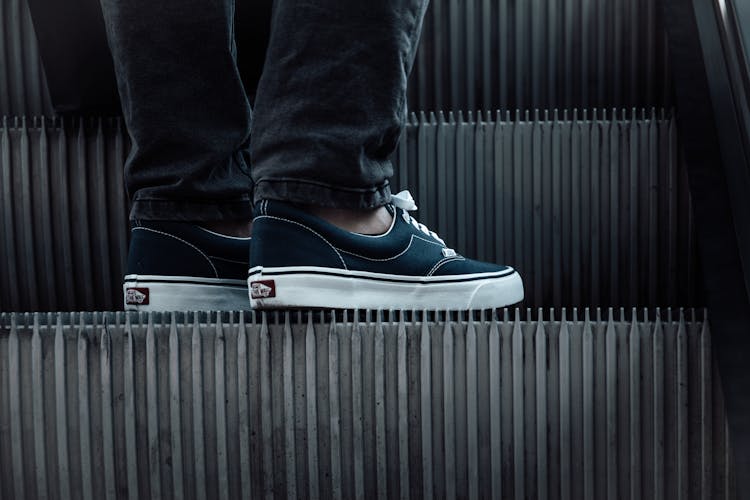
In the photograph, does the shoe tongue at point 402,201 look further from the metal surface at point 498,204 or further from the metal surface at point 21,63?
the metal surface at point 21,63

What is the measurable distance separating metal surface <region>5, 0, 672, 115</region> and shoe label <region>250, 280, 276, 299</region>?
498mm

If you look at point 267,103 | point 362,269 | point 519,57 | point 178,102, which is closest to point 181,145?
point 178,102

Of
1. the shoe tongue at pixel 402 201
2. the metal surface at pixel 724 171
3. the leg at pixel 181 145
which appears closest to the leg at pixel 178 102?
the leg at pixel 181 145

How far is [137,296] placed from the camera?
0.98 metres

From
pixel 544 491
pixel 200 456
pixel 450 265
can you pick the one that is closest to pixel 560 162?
pixel 450 265

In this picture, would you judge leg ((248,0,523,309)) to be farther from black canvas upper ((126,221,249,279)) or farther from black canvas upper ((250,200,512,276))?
black canvas upper ((126,221,249,279))

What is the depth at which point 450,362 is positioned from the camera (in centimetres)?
81

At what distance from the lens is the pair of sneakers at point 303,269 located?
0.89 m

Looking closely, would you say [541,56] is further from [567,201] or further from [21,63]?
[21,63]

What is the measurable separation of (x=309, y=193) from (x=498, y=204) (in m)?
0.36

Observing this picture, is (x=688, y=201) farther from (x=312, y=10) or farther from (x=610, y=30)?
(x=312, y=10)

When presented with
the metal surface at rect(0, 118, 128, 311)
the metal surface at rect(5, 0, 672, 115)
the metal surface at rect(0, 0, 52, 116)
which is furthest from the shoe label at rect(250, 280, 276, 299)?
the metal surface at rect(0, 0, 52, 116)

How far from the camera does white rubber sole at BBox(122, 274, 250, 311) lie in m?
0.98

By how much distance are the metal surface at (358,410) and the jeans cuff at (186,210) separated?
0.67 ft
